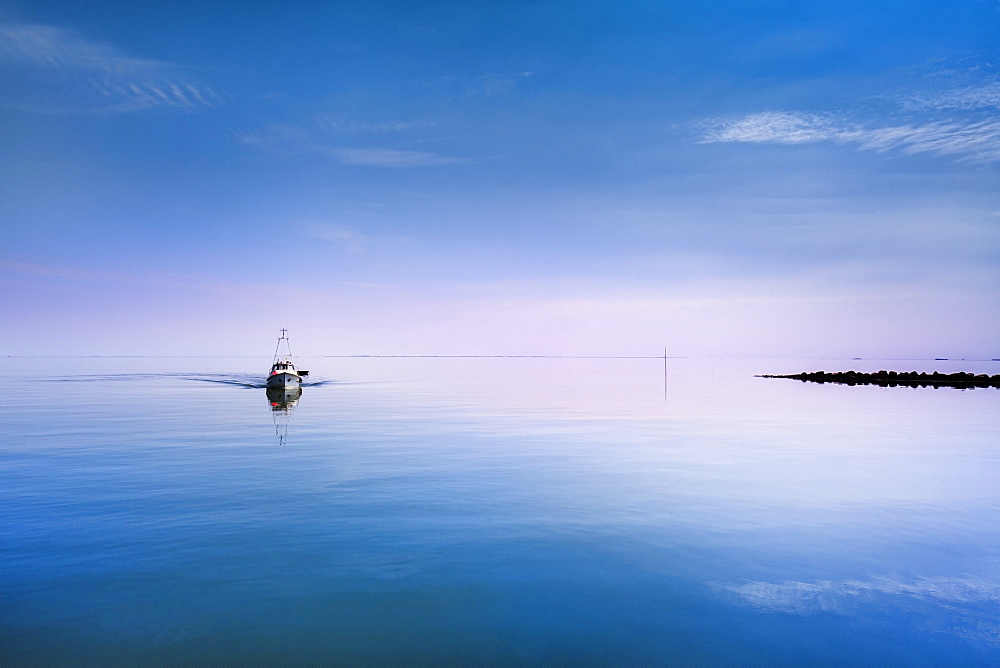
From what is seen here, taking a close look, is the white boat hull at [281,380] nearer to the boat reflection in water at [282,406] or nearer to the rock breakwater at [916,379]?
the boat reflection in water at [282,406]

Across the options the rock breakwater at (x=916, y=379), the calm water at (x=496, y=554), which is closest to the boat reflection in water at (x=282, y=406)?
the calm water at (x=496, y=554)

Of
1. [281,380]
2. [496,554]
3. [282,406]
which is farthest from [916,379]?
[496,554]

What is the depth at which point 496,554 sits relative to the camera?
1445 cm

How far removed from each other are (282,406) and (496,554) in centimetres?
A: 5151

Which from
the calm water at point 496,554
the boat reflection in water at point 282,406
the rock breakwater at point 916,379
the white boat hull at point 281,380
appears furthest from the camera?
the rock breakwater at point 916,379

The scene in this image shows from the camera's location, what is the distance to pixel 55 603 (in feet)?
36.9

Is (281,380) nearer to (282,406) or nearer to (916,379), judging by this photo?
(282,406)

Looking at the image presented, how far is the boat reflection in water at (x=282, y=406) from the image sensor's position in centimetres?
3897

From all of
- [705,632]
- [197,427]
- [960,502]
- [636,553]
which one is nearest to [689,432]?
Answer: [960,502]

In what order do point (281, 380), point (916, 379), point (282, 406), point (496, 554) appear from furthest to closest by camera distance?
point (916, 379) → point (281, 380) → point (282, 406) → point (496, 554)

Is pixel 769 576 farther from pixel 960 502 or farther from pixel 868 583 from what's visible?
pixel 960 502

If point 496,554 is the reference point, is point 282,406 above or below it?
above

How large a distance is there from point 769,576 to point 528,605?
5.67 meters

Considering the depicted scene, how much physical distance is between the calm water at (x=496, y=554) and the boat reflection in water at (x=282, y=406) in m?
6.08
